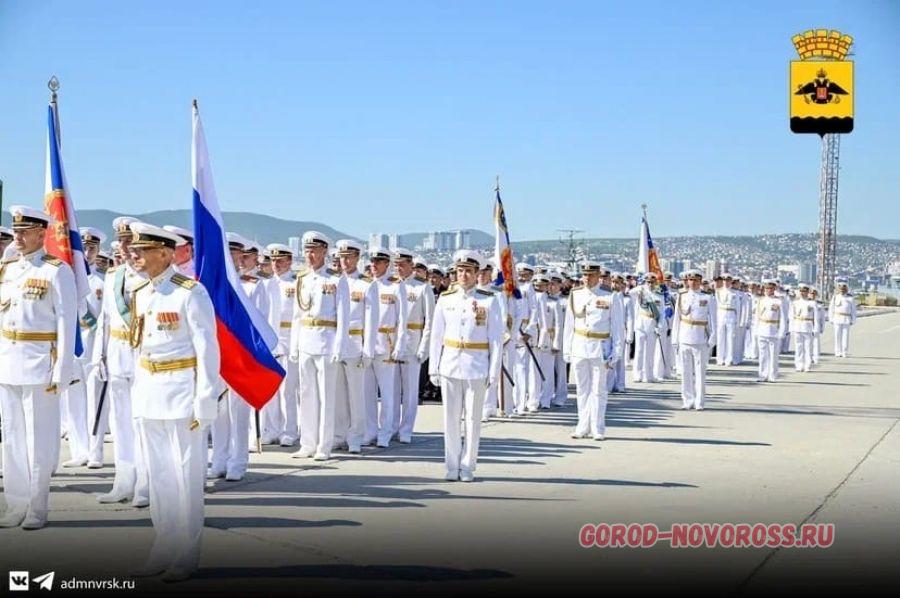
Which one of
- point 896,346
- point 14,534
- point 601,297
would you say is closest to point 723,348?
point 896,346

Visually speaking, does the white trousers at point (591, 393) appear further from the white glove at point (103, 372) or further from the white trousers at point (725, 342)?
the white trousers at point (725, 342)

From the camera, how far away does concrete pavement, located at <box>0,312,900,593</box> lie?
23.8 ft

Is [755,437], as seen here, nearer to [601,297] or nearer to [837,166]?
[601,297]

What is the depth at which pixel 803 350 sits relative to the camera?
28.2m

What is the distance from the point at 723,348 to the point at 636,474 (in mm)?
19194

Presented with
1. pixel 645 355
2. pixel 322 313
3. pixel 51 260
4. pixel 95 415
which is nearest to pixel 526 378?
pixel 645 355

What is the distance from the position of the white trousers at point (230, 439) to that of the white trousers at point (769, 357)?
16017mm

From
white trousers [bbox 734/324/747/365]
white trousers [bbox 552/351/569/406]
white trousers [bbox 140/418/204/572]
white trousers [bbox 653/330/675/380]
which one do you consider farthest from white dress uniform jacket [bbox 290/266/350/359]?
white trousers [bbox 734/324/747/365]

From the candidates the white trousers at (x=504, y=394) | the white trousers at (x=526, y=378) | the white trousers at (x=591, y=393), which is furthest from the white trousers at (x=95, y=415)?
the white trousers at (x=526, y=378)

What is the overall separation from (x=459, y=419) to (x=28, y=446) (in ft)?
13.1

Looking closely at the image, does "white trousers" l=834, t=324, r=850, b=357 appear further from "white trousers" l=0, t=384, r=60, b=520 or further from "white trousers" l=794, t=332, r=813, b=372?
"white trousers" l=0, t=384, r=60, b=520

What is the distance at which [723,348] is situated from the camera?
29.9m

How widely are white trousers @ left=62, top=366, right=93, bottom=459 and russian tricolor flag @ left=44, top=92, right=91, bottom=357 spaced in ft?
5.70

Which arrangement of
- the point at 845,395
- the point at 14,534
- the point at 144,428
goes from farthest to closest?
the point at 845,395 → the point at 14,534 → the point at 144,428
